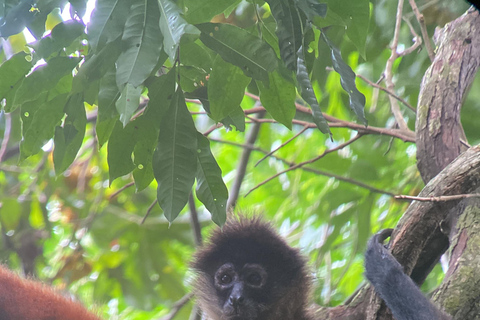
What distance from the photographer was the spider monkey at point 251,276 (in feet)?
12.1

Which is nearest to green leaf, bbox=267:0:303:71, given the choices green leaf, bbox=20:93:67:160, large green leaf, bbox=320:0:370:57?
large green leaf, bbox=320:0:370:57

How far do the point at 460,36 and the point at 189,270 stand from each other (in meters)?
2.51

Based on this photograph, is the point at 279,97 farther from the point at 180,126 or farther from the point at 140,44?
the point at 140,44

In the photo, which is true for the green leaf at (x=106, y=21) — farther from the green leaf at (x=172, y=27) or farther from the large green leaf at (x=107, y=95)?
the large green leaf at (x=107, y=95)

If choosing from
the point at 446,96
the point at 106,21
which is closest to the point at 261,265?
the point at 446,96

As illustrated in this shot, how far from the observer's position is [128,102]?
165 cm

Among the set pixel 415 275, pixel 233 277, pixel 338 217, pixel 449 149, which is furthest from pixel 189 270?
pixel 449 149

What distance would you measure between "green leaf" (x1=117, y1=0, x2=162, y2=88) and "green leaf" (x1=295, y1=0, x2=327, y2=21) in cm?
48

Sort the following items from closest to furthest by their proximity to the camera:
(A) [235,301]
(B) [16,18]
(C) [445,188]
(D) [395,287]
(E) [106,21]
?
(E) [106,21], (B) [16,18], (D) [395,287], (C) [445,188], (A) [235,301]

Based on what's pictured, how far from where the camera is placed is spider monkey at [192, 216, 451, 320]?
3.70 m

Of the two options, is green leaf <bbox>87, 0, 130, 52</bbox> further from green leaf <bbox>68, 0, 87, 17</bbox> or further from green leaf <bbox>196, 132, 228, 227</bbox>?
green leaf <bbox>196, 132, 228, 227</bbox>

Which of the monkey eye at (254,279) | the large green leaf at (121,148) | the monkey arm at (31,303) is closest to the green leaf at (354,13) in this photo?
the large green leaf at (121,148)

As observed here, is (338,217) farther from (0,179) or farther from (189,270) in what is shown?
(0,179)

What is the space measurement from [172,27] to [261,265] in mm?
2500
